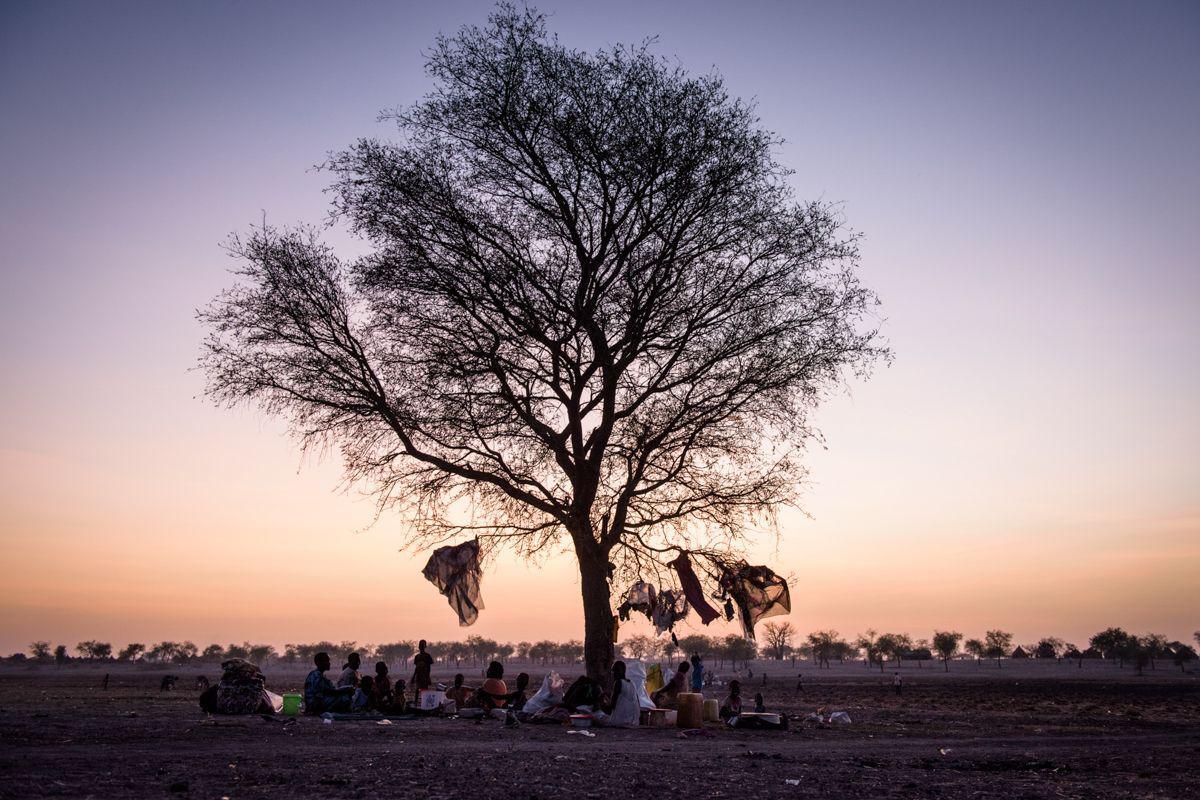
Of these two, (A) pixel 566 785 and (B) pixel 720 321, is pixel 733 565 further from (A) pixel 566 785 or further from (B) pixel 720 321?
(A) pixel 566 785

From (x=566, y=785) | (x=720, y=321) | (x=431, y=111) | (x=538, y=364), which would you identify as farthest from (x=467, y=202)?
(x=566, y=785)

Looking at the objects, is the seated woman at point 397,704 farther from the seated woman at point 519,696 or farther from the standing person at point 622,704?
the standing person at point 622,704

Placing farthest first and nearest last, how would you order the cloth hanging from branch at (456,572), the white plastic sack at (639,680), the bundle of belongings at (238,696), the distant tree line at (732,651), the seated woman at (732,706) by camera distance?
the distant tree line at (732,651), the seated woman at (732,706), the cloth hanging from branch at (456,572), the white plastic sack at (639,680), the bundle of belongings at (238,696)

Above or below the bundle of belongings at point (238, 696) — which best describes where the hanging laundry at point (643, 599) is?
above

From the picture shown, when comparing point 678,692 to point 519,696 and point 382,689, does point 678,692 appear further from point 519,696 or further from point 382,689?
point 382,689

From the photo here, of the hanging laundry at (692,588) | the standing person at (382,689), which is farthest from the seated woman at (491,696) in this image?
the hanging laundry at (692,588)

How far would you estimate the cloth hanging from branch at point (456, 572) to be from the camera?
69.0 feet

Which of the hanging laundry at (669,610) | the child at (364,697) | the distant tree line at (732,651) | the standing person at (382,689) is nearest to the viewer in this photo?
the child at (364,697)

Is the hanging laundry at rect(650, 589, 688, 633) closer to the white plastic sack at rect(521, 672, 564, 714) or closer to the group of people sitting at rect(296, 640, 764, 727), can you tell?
the group of people sitting at rect(296, 640, 764, 727)

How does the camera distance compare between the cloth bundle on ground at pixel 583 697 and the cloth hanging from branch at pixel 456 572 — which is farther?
the cloth hanging from branch at pixel 456 572

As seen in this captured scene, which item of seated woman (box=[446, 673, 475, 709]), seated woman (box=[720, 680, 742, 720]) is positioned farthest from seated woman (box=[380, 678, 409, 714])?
seated woman (box=[720, 680, 742, 720])

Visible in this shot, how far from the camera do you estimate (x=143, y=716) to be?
17.4 m

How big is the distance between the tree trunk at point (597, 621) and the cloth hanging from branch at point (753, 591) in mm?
3190

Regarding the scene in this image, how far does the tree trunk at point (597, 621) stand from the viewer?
20.5m
